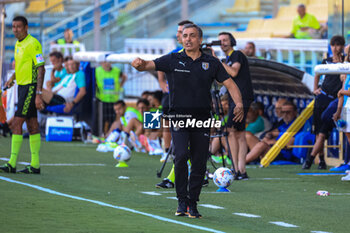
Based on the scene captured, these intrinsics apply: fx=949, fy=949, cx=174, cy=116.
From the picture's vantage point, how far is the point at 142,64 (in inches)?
366

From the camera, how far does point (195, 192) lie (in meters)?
9.50

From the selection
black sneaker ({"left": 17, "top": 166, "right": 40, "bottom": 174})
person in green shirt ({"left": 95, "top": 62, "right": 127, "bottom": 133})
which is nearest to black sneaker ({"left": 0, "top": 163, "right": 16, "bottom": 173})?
black sneaker ({"left": 17, "top": 166, "right": 40, "bottom": 174})

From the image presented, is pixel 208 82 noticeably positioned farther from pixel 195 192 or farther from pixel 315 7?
pixel 315 7

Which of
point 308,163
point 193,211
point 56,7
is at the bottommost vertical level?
point 308,163

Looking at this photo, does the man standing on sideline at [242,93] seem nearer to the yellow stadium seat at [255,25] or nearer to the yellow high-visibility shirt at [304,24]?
the yellow high-visibility shirt at [304,24]

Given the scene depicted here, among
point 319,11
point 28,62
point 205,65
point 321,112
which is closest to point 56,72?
point 321,112

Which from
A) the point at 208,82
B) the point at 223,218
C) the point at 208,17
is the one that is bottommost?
the point at 223,218

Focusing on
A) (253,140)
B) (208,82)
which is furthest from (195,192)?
(253,140)

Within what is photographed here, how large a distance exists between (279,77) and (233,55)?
13.0ft

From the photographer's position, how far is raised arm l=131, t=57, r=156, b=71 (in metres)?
9.20

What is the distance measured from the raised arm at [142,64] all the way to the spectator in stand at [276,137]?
735 cm

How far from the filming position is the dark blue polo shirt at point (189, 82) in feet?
31.1

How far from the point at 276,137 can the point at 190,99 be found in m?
7.58

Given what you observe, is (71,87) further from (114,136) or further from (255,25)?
(255,25)
